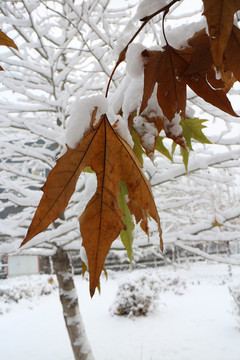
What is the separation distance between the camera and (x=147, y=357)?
484 cm

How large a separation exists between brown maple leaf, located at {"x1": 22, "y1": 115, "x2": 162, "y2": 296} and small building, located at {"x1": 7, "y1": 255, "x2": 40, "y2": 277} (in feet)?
57.1

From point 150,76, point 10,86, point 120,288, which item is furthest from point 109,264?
point 150,76

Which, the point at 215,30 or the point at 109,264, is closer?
the point at 215,30

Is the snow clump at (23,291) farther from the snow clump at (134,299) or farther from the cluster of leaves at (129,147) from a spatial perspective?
the cluster of leaves at (129,147)

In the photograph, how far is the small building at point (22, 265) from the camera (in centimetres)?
1639

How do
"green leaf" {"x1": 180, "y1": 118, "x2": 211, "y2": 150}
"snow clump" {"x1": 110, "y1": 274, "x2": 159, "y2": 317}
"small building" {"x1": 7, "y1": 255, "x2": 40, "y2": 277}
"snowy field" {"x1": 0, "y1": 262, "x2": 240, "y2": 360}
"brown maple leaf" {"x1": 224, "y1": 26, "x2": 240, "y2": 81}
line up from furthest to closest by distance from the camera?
"small building" {"x1": 7, "y1": 255, "x2": 40, "y2": 277}, "snow clump" {"x1": 110, "y1": 274, "x2": 159, "y2": 317}, "snowy field" {"x1": 0, "y1": 262, "x2": 240, "y2": 360}, "green leaf" {"x1": 180, "y1": 118, "x2": 211, "y2": 150}, "brown maple leaf" {"x1": 224, "y1": 26, "x2": 240, "y2": 81}

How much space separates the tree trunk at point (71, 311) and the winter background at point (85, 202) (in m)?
0.27

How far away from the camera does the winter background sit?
101 inches

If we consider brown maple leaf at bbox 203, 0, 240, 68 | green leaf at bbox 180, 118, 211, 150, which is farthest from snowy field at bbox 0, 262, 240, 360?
brown maple leaf at bbox 203, 0, 240, 68

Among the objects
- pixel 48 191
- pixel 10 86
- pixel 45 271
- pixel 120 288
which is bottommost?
pixel 45 271

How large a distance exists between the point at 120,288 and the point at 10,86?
6570mm

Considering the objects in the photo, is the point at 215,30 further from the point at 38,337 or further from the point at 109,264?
the point at 109,264

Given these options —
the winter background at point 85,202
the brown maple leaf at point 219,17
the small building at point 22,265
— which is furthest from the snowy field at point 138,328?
the small building at point 22,265

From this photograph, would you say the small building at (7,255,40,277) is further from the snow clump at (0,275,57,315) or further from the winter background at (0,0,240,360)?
the winter background at (0,0,240,360)
